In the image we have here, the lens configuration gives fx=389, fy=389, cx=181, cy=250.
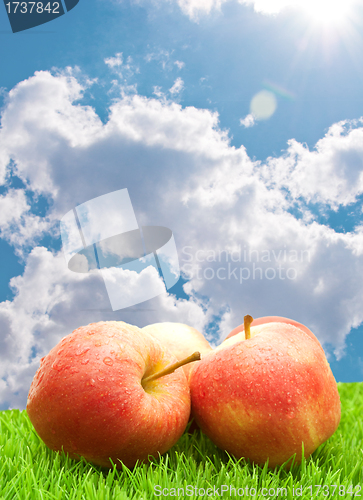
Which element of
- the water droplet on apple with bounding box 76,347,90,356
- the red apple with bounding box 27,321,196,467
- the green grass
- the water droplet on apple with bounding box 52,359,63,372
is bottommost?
the green grass

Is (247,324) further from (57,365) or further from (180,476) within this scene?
(57,365)

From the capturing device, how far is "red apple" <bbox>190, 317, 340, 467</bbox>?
2.34 m

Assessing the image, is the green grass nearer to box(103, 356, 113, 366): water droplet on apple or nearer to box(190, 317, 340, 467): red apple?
box(190, 317, 340, 467): red apple

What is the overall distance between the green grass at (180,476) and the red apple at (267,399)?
142 millimetres

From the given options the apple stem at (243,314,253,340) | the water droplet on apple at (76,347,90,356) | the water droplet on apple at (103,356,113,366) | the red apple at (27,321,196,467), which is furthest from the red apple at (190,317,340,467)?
the water droplet on apple at (76,347,90,356)

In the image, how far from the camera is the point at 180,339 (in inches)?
125

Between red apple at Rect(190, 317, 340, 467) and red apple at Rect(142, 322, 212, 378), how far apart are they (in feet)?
1.52

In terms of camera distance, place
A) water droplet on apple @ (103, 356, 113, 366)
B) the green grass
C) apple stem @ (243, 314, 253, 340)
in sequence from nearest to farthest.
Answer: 1. the green grass
2. water droplet on apple @ (103, 356, 113, 366)
3. apple stem @ (243, 314, 253, 340)

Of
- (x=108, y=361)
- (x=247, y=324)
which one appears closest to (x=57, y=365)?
(x=108, y=361)

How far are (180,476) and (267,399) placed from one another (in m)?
0.72

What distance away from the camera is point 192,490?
2.18 meters

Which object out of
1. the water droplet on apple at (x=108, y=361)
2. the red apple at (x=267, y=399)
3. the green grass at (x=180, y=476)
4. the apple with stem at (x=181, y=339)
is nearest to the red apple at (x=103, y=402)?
the water droplet on apple at (x=108, y=361)

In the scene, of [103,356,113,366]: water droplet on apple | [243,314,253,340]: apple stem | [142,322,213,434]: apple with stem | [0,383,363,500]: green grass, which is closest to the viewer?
Answer: [0,383,363,500]: green grass

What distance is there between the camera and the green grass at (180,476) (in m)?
2.17
